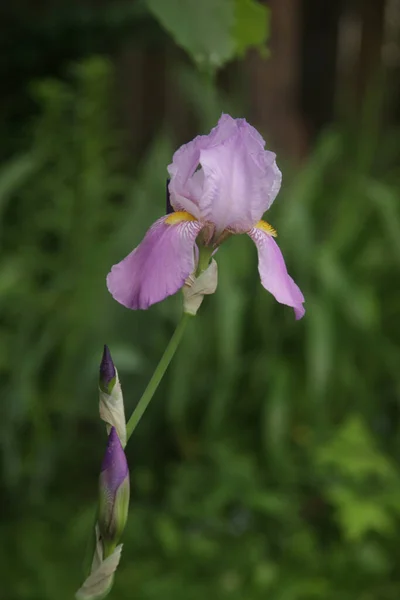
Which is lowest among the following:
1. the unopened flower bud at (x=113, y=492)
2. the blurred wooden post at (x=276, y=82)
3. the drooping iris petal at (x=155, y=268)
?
the blurred wooden post at (x=276, y=82)

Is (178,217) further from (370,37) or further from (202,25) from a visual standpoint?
(370,37)

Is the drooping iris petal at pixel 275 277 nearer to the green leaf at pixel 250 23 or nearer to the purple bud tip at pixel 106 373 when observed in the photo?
the purple bud tip at pixel 106 373

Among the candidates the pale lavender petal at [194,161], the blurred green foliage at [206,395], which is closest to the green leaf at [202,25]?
the pale lavender petal at [194,161]

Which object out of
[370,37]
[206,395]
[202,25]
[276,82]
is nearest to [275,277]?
[202,25]

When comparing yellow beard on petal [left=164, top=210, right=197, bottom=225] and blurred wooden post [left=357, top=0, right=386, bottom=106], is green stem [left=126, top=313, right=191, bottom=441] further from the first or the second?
blurred wooden post [left=357, top=0, right=386, bottom=106]

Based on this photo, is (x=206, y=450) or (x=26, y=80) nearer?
(x=206, y=450)

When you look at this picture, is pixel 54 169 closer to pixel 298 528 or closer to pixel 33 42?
pixel 33 42

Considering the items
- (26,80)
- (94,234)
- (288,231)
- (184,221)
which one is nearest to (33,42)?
(26,80)

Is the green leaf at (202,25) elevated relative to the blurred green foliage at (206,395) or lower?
elevated
